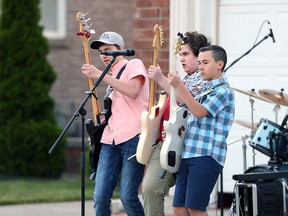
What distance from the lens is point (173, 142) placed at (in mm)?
7961

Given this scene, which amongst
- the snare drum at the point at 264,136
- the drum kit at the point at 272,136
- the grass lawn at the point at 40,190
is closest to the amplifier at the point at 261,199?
the drum kit at the point at 272,136

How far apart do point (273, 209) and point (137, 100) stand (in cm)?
144

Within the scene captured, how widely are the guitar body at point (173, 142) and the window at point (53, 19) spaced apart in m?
12.4

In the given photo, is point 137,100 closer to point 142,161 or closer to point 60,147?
point 142,161

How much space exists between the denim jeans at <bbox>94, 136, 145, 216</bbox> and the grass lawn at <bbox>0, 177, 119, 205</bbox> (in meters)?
3.99

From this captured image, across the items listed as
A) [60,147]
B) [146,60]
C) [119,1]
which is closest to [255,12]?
[146,60]

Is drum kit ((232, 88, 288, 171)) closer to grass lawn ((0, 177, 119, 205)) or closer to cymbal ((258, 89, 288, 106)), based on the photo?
cymbal ((258, 89, 288, 106))

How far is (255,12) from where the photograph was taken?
10930 mm

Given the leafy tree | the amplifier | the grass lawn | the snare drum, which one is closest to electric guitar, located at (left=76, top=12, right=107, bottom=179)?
the amplifier

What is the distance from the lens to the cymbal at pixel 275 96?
934 centimetres

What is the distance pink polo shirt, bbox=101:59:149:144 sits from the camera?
8.50m

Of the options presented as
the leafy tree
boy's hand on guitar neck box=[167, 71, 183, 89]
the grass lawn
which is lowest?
the grass lawn

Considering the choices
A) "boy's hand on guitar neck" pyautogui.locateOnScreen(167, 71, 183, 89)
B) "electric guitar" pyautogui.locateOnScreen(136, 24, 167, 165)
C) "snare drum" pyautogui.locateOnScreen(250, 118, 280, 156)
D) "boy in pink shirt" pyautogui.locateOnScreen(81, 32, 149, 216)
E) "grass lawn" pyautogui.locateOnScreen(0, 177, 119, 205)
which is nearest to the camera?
"boy's hand on guitar neck" pyautogui.locateOnScreen(167, 71, 183, 89)

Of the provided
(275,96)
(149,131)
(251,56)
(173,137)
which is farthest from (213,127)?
(251,56)
